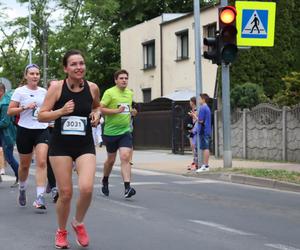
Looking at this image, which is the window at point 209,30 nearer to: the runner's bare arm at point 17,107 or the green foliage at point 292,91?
the green foliage at point 292,91

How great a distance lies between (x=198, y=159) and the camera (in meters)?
16.1

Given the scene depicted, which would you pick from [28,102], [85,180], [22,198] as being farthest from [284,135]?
[85,180]

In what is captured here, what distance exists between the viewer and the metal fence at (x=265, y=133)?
18.0m

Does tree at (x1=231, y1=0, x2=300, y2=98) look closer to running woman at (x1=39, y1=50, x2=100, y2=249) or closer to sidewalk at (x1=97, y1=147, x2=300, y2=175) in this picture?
sidewalk at (x1=97, y1=147, x2=300, y2=175)

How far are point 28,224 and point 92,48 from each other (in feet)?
123

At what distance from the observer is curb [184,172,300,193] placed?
12422 mm

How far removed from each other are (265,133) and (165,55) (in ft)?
52.1

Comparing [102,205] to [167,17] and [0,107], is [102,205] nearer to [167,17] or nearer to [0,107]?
[0,107]

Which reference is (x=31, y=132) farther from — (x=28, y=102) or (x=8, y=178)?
(x=8, y=178)

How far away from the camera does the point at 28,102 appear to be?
9.08 meters

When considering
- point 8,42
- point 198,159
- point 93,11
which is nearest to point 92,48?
point 93,11

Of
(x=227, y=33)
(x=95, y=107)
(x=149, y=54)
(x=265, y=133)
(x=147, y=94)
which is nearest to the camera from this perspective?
(x=95, y=107)

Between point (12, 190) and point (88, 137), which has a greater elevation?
point (88, 137)

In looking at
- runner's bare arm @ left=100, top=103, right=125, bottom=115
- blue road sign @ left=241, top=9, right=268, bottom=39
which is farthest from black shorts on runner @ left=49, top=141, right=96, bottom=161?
blue road sign @ left=241, top=9, right=268, bottom=39
